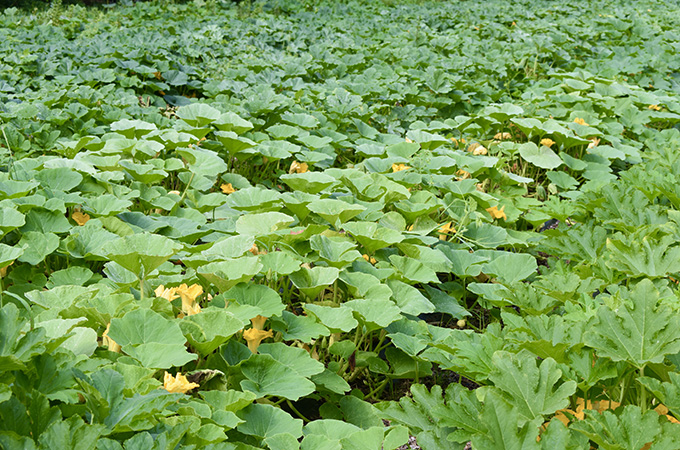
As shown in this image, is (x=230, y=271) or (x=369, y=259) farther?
(x=369, y=259)

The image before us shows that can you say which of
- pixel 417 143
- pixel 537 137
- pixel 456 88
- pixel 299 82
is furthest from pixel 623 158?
pixel 299 82

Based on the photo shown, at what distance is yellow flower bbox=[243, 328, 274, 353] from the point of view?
1595 mm

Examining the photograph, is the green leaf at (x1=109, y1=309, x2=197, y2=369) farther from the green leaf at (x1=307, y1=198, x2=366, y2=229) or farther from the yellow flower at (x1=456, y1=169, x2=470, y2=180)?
the yellow flower at (x1=456, y1=169, x2=470, y2=180)

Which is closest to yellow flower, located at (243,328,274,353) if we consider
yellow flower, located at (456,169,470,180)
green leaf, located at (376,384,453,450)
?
green leaf, located at (376,384,453,450)

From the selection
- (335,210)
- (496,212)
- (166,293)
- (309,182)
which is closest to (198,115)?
(309,182)

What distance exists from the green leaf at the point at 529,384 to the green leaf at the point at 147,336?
0.71m

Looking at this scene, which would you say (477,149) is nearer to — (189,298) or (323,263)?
(323,263)

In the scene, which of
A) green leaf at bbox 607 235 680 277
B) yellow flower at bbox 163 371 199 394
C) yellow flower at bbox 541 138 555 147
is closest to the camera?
yellow flower at bbox 163 371 199 394

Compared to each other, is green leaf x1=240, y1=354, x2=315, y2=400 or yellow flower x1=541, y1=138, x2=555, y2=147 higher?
green leaf x1=240, y1=354, x2=315, y2=400

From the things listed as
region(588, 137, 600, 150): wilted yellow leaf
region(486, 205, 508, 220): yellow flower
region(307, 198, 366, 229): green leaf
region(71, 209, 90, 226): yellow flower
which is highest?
region(71, 209, 90, 226): yellow flower

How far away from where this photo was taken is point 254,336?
63.2 inches

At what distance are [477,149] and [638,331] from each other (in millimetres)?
2732

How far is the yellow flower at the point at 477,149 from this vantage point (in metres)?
3.84

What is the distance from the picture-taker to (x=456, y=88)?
5.26 metres
